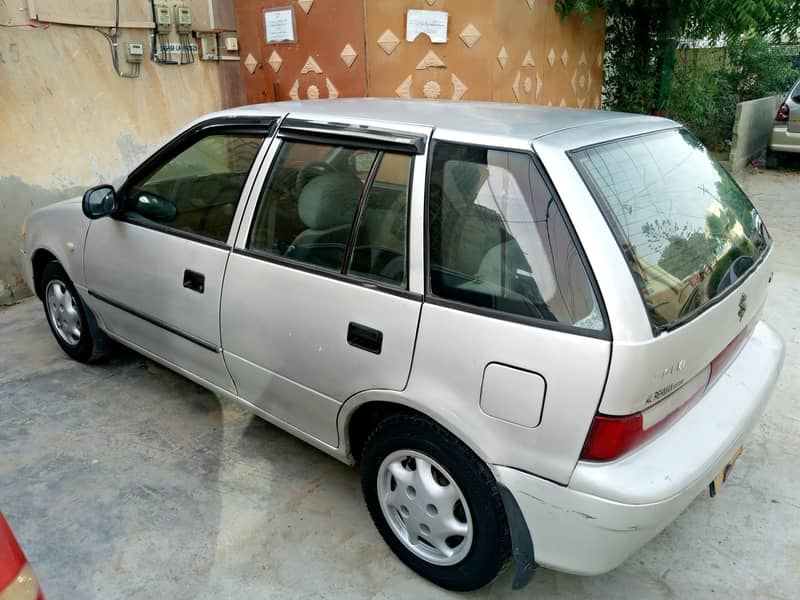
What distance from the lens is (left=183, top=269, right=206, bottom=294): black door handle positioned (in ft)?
9.53

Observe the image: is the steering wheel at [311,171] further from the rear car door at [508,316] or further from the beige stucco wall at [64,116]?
the beige stucco wall at [64,116]

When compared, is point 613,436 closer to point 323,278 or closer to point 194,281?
point 323,278

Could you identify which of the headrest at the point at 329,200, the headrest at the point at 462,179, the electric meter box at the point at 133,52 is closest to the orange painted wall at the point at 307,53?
the electric meter box at the point at 133,52

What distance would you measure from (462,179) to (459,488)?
1026 millimetres

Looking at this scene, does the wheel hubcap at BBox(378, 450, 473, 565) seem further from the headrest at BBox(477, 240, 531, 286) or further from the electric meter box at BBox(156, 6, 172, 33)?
the electric meter box at BBox(156, 6, 172, 33)

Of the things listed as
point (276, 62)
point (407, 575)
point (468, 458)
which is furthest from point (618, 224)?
A: point (276, 62)

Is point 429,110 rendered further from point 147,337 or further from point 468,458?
point 147,337

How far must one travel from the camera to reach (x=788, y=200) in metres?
8.02

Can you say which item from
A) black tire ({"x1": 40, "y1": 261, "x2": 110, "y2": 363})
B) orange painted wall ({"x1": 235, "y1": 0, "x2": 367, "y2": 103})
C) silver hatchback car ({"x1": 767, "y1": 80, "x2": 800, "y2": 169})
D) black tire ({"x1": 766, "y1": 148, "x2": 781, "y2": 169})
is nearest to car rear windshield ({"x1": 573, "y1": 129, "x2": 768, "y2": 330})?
black tire ({"x1": 40, "y1": 261, "x2": 110, "y2": 363})

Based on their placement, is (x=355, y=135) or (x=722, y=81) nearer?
(x=355, y=135)

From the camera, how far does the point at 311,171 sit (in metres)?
2.68

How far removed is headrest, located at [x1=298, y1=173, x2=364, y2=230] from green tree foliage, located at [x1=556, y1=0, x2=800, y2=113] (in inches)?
206

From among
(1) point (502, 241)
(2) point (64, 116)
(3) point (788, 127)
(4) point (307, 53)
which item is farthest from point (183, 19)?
(3) point (788, 127)

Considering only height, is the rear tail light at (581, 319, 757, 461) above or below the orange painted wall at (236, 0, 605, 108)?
below
